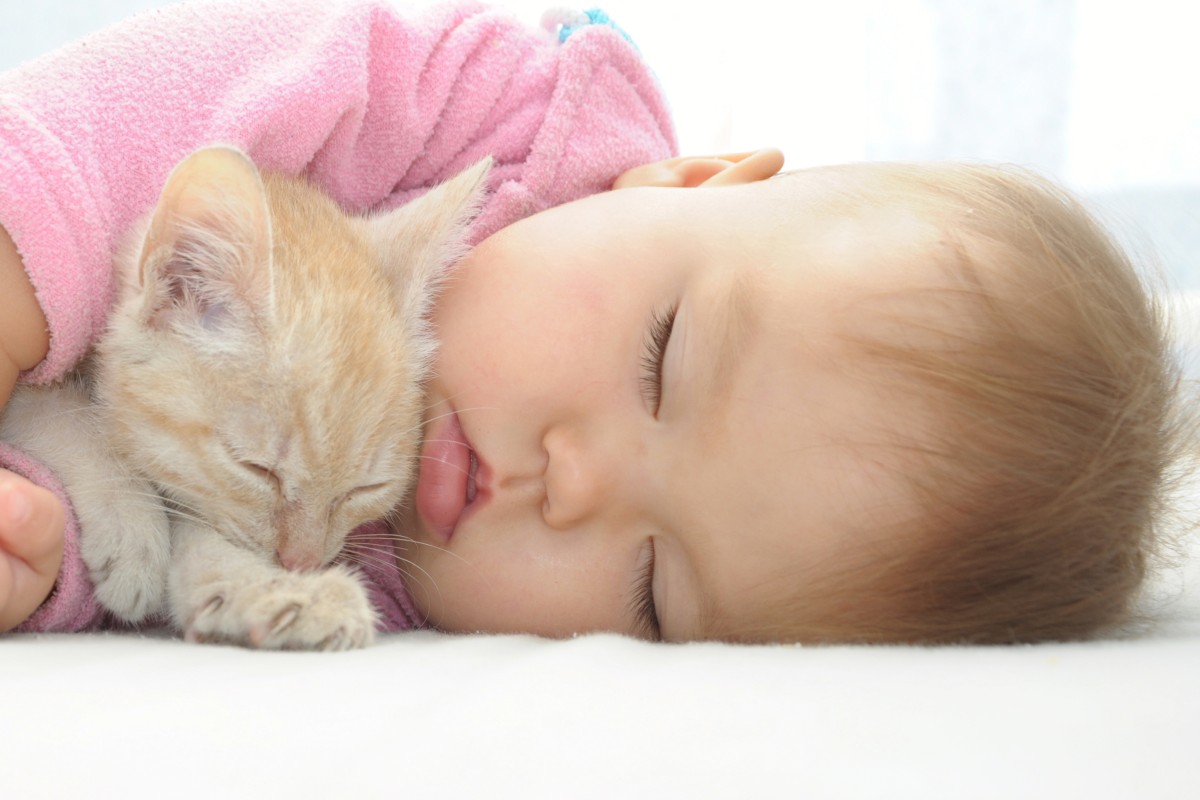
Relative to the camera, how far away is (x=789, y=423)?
86cm

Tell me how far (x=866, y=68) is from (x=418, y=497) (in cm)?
217

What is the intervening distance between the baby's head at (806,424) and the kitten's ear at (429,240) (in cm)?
7

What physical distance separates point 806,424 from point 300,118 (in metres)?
0.65

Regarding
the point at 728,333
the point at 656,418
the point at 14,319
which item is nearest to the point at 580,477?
the point at 656,418

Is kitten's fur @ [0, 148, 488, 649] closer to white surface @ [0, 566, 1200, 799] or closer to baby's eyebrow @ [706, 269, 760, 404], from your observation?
white surface @ [0, 566, 1200, 799]

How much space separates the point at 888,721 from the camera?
0.54 m

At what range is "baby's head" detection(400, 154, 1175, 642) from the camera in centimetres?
85

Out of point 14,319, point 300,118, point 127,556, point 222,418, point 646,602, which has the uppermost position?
point 300,118

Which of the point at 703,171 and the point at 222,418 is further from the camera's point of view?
the point at 703,171

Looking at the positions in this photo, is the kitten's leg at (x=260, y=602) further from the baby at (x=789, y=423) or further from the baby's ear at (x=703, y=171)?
the baby's ear at (x=703, y=171)

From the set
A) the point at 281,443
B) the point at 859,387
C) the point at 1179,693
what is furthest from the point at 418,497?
the point at 1179,693

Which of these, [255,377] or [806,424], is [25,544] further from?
[806,424]

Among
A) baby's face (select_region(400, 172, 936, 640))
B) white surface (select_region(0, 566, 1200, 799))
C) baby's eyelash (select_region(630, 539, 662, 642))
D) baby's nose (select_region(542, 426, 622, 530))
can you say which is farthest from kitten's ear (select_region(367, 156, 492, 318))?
white surface (select_region(0, 566, 1200, 799))

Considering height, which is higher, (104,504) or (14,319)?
(14,319)
